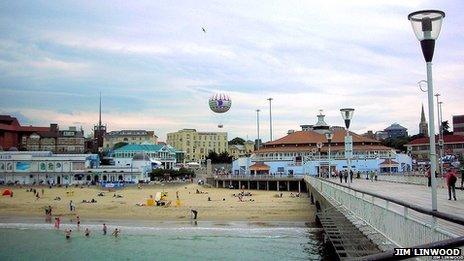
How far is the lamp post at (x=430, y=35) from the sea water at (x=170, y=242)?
16538 mm

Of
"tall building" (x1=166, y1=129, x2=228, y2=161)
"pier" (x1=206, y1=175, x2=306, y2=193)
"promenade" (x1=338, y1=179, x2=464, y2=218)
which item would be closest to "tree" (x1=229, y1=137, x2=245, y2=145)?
"tall building" (x1=166, y1=129, x2=228, y2=161)

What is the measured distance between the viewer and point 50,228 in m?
35.5

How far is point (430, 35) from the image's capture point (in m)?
6.77

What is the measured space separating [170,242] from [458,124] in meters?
99.8

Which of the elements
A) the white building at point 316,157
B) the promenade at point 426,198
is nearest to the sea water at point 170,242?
the promenade at point 426,198

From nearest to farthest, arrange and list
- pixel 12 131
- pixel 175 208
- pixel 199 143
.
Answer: pixel 175 208 < pixel 12 131 < pixel 199 143

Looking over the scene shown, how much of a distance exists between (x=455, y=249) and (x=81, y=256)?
24477mm

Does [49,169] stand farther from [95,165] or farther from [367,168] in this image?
[367,168]

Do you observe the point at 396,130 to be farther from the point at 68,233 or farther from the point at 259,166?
the point at 68,233

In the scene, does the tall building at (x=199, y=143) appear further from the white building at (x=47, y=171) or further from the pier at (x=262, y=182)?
the pier at (x=262, y=182)

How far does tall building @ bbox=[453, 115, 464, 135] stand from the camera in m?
111

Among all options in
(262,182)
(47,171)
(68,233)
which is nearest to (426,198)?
(68,233)

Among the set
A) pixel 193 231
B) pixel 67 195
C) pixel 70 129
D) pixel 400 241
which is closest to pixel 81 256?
pixel 193 231

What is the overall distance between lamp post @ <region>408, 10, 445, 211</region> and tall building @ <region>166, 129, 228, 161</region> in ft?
506
